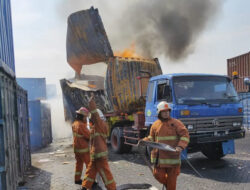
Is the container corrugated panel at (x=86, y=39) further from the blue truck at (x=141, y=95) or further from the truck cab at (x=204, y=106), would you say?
the truck cab at (x=204, y=106)

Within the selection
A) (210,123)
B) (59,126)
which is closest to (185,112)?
(210,123)

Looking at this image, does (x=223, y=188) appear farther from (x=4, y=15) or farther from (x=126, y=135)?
(x=4, y=15)

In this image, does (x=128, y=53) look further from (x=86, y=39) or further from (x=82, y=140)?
(x=82, y=140)

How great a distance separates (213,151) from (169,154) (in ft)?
12.7

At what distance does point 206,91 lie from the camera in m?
6.65

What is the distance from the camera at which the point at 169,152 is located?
4.12m

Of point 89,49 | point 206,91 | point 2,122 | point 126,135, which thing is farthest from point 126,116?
point 2,122

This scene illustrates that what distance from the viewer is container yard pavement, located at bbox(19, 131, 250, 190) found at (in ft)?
17.9

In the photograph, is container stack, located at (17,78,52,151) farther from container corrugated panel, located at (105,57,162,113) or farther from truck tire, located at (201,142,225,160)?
truck tire, located at (201,142,225,160)

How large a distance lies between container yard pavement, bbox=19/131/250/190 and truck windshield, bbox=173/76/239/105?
156 centimetres

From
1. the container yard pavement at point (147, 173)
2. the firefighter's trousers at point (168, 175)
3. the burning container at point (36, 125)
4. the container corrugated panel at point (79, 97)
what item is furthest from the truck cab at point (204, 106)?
the burning container at point (36, 125)

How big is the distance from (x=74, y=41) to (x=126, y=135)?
3.98 metres

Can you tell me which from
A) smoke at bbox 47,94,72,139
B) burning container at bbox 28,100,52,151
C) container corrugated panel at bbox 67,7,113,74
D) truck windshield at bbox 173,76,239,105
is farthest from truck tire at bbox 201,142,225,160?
smoke at bbox 47,94,72,139

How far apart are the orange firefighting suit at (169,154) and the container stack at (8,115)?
2.10 meters
